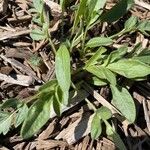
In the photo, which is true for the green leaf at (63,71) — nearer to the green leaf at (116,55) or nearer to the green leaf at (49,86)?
the green leaf at (49,86)

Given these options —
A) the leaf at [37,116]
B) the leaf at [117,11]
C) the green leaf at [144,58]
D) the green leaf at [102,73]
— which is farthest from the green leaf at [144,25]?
the leaf at [37,116]

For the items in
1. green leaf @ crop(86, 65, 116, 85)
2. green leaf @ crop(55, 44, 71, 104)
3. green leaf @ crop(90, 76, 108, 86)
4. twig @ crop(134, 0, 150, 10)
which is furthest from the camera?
twig @ crop(134, 0, 150, 10)


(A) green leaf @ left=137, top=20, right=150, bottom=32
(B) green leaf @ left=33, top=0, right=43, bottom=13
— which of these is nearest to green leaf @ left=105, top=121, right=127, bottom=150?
(A) green leaf @ left=137, top=20, right=150, bottom=32

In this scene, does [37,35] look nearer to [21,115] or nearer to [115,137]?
[21,115]

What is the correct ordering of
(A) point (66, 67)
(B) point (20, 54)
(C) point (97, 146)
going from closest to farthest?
(A) point (66, 67), (C) point (97, 146), (B) point (20, 54)

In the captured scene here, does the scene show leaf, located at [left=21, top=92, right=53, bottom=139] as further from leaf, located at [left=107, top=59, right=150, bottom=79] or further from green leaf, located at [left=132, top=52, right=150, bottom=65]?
green leaf, located at [left=132, top=52, right=150, bottom=65]

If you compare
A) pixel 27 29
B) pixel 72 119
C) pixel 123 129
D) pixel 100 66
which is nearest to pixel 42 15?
pixel 27 29

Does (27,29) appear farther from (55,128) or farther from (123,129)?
(123,129)
